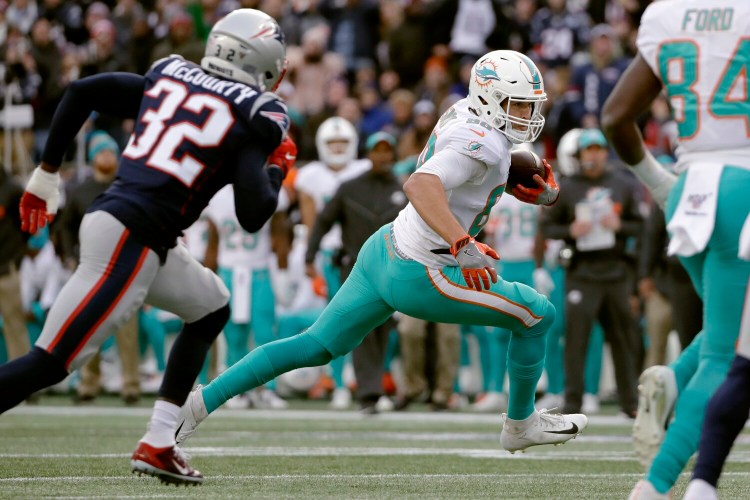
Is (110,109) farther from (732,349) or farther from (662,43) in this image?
(732,349)

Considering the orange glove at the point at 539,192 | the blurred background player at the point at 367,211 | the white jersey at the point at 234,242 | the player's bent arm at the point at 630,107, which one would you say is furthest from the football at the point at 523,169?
the white jersey at the point at 234,242

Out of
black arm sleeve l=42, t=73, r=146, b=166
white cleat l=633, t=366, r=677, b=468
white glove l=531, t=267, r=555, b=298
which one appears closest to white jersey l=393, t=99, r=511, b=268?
black arm sleeve l=42, t=73, r=146, b=166

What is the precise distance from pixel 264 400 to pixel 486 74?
6.09 m

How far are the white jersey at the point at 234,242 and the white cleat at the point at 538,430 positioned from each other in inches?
231

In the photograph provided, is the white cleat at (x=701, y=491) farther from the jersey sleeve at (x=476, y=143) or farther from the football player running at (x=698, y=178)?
the jersey sleeve at (x=476, y=143)

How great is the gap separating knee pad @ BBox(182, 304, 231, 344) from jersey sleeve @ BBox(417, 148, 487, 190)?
0.93m

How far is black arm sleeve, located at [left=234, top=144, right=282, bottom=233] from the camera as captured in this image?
16.3ft

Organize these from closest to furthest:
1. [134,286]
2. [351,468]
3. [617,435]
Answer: [134,286]
[351,468]
[617,435]

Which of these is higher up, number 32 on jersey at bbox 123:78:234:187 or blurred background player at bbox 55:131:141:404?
number 32 on jersey at bbox 123:78:234:187

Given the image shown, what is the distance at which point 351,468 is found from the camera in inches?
245

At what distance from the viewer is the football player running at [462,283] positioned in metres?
5.53

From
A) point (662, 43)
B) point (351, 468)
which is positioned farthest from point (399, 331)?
point (662, 43)

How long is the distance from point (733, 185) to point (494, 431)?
488 cm

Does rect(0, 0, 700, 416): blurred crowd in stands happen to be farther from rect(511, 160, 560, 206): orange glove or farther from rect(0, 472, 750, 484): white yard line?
rect(511, 160, 560, 206): orange glove
